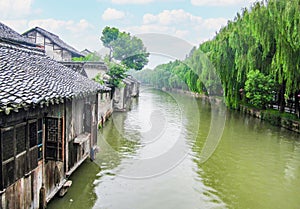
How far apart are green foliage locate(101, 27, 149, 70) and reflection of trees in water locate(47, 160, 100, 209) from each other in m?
33.2

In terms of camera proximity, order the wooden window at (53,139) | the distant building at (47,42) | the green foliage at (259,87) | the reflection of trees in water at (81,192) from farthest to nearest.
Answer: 1. the distant building at (47,42)
2. the green foliage at (259,87)
3. the reflection of trees in water at (81,192)
4. the wooden window at (53,139)

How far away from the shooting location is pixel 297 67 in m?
15.2

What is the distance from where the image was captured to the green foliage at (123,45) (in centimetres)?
4223

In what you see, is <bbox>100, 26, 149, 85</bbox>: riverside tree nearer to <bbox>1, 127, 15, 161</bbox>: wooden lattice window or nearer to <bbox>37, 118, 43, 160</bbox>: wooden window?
<bbox>37, 118, 43, 160</bbox>: wooden window

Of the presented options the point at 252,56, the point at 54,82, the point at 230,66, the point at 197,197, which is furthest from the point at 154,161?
the point at 230,66

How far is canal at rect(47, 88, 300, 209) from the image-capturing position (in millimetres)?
7199

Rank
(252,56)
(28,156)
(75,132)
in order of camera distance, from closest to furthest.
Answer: (28,156) < (75,132) < (252,56)

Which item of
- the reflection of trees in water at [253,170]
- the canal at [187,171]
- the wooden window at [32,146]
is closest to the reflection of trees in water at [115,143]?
the canal at [187,171]

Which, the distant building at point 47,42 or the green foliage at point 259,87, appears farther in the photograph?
the distant building at point 47,42

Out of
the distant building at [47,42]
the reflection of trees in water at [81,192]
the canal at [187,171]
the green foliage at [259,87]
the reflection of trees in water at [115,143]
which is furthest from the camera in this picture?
the distant building at [47,42]

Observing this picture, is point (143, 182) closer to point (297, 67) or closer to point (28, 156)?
point (28, 156)

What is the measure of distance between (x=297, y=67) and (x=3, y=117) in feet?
49.4

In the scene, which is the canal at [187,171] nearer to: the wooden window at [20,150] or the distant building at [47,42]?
the wooden window at [20,150]

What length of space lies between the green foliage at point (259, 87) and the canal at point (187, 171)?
148 inches
